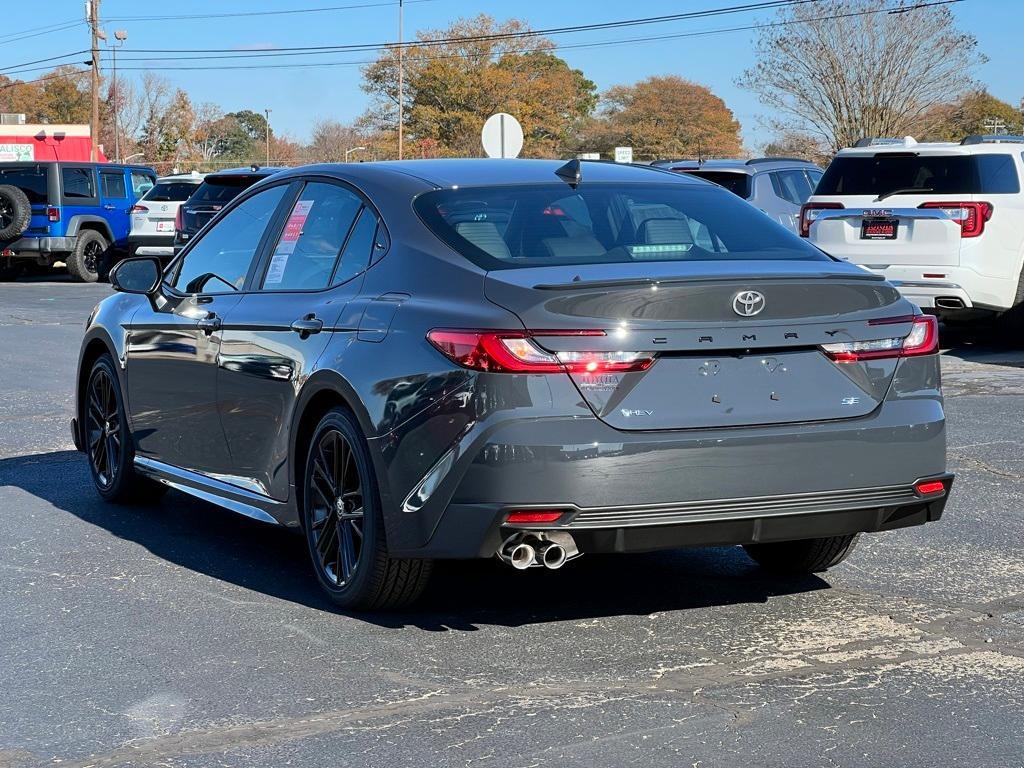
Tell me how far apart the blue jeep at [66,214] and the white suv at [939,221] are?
16.5 metres

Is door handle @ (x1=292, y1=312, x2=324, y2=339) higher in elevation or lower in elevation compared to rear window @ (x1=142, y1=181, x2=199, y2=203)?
lower

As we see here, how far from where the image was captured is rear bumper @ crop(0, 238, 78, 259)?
2645 cm

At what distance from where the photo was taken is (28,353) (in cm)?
1476

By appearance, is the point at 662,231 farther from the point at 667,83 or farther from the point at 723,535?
the point at 667,83

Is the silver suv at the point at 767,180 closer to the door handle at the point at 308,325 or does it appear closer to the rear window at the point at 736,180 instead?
the rear window at the point at 736,180

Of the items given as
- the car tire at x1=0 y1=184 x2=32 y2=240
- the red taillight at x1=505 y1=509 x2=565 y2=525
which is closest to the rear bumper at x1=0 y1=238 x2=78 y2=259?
the car tire at x1=0 y1=184 x2=32 y2=240

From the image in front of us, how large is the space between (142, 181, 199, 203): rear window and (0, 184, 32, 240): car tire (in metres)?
2.40

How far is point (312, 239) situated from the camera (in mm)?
5793

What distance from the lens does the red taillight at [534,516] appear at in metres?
4.53

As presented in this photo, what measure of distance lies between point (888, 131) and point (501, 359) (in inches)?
1744

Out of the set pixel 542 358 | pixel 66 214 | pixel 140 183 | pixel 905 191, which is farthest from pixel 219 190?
pixel 542 358

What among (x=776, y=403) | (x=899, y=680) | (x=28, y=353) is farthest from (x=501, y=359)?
(x=28, y=353)

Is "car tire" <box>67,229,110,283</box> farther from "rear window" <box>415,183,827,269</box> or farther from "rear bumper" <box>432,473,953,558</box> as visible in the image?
"rear bumper" <box>432,473,953,558</box>

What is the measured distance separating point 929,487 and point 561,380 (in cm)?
131
